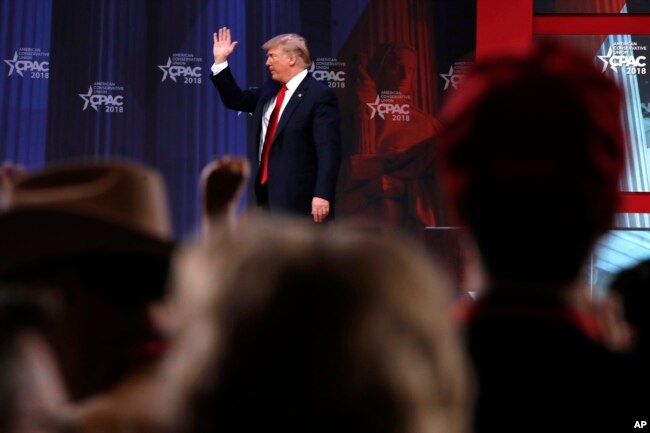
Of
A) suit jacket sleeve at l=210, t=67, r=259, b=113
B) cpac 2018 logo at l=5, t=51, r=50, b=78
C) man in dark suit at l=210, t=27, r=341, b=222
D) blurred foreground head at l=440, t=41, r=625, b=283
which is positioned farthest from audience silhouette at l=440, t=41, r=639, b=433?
cpac 2018 logo at l=5, t=51, r=50, b=78

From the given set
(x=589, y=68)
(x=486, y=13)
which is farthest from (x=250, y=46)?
(x=589, y=68)

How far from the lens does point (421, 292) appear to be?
48 cm

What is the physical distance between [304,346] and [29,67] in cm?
547

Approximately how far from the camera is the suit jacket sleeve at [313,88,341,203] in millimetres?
3922

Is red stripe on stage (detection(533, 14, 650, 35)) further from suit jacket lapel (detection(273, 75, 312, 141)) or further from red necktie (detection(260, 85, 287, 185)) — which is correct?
red necktie (detection(260, 85, 287, 185))

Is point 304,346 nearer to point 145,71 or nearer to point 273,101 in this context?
point 273,101

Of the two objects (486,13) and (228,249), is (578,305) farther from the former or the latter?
(486,13)

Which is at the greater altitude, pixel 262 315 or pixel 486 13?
pixel 486 13

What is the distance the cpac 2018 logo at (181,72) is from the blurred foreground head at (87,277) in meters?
4.90

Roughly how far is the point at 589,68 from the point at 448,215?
16.1ft

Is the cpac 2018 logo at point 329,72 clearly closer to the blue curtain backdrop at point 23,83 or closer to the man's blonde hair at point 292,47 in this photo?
the man's blonde hair at point 292,47

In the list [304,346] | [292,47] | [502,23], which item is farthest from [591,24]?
[304,346]

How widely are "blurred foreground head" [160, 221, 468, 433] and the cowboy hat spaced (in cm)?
32

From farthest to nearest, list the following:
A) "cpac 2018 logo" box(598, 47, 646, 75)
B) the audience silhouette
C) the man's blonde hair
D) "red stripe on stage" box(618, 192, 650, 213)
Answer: "cpac 2018 logo" box(598, 47, 646, 75) < "red stripe on stage" box(618, 192, 650, 213) < the man's blonde hair < the audience silhouette
